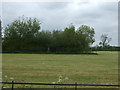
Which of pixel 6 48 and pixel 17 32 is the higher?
pixel 17 32

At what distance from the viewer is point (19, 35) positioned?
→ 45.8 m

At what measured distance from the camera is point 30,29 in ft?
160

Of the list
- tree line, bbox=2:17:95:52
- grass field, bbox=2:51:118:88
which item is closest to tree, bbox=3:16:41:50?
tree line, bbox=2:17:95:52

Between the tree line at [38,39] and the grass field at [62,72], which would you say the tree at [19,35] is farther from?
the grass field at [62,72]

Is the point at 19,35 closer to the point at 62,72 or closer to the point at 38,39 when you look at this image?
the point at 38,39

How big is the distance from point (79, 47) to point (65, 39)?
436 cm

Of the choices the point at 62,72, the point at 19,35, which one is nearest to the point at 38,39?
the point at 19,35

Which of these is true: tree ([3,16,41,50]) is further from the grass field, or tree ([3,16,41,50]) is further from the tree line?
the grass field

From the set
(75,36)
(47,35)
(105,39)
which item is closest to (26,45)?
(47,35)

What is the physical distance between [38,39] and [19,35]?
405cm

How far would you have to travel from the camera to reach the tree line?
151 feet

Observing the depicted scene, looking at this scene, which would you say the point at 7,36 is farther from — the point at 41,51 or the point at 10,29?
the point at 41,51

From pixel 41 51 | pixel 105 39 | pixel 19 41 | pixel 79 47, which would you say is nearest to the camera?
pixel 19 41

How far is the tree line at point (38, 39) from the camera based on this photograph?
46.0 m
